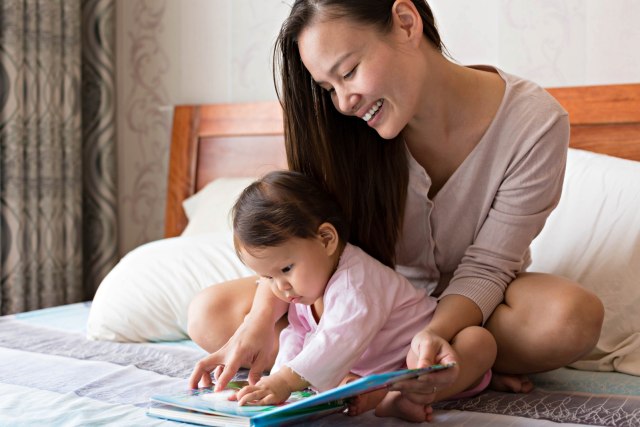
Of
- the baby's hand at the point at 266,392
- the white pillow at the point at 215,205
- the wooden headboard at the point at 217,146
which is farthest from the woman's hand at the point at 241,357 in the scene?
the wooden headboard at the point at 217,146

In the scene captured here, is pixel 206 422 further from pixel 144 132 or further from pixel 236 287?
pixel 144 132

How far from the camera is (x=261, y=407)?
101 centimetres

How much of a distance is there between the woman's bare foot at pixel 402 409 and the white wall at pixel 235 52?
1162 millimetres

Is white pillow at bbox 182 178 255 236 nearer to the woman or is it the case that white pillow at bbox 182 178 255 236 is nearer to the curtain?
the curtain

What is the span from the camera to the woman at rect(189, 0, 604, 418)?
3.99 feet

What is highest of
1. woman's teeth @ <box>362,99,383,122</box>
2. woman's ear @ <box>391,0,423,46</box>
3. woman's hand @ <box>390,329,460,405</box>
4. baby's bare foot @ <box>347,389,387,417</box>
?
woman's ear @ <box>391,0,423,46</box>

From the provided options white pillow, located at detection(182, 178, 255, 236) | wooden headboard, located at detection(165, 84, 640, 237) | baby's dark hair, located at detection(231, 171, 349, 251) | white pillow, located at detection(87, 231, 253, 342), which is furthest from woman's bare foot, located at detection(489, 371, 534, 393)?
white pillow, located at detection(182, 178, 255, 236)

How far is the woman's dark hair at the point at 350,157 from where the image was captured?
136 centimetres

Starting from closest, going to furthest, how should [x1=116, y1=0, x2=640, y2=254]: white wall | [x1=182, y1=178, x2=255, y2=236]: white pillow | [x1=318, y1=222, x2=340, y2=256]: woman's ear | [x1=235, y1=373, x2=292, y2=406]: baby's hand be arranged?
1. [x1=235, y1=373, x2=292, y2=406]: baby's hand
2. [x1=318, y1=222, x2=340, y2=256]: woman's ear
3. [x1=116, y1=0, x2=640, y2=254]: white wall
4. [x1=182, y1=178, x2=255, y2=236]: white pillow

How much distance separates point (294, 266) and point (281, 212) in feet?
0.28

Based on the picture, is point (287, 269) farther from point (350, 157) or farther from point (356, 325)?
point (350, 157)

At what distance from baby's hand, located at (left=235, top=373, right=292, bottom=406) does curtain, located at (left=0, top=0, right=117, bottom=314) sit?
5.31 ft

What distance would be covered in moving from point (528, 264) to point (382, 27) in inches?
22.7

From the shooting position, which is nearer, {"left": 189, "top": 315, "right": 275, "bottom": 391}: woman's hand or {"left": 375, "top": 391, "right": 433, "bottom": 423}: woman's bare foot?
{"left": 375, "top": 391, "right": 433, "bottom": 423}: woman's bare foot
